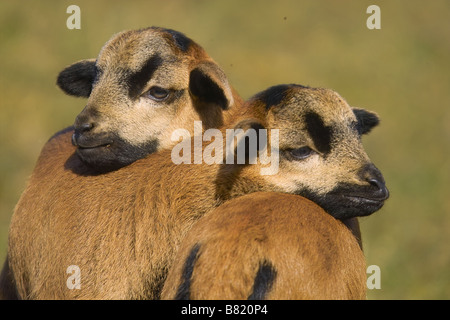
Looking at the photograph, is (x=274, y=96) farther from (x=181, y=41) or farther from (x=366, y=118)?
(x=181, y=41)

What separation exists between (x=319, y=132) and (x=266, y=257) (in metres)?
1.62

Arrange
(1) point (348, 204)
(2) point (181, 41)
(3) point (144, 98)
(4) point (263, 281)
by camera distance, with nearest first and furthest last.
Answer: (4) point (263, 281)
(1) point (348, 204)
(3) point (144, 98)
(2) point (181, 41)

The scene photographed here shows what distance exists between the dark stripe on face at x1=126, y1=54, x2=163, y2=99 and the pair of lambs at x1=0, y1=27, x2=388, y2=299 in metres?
0.01

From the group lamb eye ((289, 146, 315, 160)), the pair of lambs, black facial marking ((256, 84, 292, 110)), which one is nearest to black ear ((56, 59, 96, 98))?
the pair of lambs

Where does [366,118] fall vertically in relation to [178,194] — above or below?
above

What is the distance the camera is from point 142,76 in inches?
298

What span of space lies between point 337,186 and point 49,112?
11.4 metres

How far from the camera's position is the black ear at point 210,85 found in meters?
7.43

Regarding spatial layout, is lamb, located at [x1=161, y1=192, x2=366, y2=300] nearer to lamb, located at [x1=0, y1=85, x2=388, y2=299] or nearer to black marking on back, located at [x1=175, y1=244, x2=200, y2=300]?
black marking on back, located at [x1=175, y1=244, x2=200, y2=300]

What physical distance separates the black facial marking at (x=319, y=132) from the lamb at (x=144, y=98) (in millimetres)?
1068

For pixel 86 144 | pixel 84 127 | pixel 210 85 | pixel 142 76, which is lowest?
pixel 86 144

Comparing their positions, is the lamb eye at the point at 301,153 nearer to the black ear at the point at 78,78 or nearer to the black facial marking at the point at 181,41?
the black facial marking at the point at 181,41

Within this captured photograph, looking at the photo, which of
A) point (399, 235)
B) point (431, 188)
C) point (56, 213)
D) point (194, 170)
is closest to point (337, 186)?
point (194, 170)

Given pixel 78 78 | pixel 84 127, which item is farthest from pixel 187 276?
pixel 78 78
